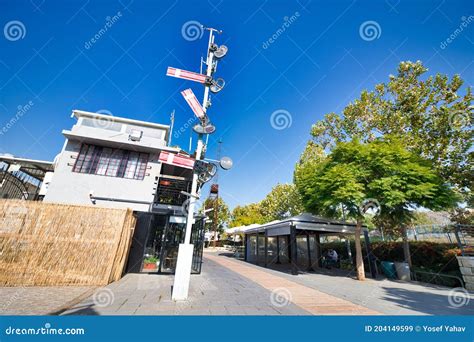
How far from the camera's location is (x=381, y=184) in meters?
9.66

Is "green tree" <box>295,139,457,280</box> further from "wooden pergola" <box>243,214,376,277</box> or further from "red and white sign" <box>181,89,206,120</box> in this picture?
"red and white sign" <box>181,89,206,120</box>

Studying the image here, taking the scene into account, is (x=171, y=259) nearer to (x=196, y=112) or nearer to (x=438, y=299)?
(x=196, y=112)

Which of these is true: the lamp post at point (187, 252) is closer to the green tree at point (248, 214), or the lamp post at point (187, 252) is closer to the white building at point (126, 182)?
the white building at point (126, 182)

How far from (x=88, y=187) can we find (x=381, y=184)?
14555 mm

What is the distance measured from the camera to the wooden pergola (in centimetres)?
1209

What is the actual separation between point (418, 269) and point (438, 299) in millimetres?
5173

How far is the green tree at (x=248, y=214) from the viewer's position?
1412 inches

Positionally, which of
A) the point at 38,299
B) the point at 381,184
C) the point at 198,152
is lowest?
the point at 38,299

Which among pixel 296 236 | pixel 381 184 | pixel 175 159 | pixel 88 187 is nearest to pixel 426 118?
pixel 381 184

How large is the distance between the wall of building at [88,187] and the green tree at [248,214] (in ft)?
78.9

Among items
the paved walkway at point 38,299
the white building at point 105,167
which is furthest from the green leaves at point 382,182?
the paved walkway at point 38,299

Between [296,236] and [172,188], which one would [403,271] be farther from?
[172,188]

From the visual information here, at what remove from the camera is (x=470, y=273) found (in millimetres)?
8156
